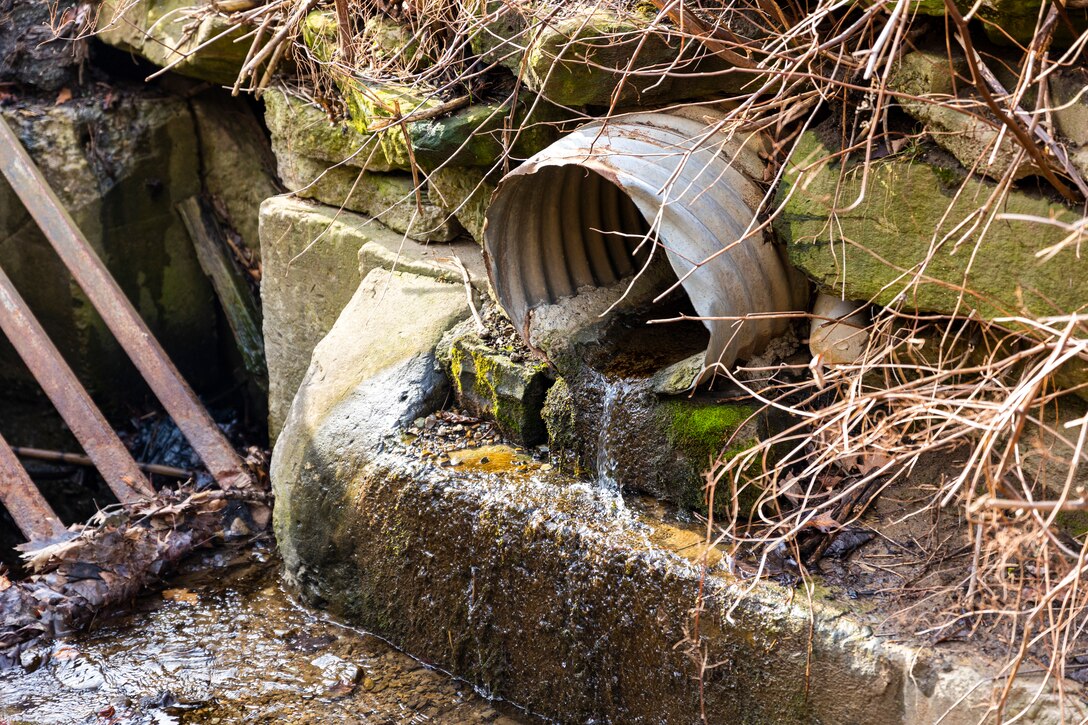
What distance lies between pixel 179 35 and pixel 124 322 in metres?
1.54

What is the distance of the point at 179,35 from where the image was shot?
5.32 meters

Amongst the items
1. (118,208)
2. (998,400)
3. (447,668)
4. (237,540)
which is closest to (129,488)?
(237,540)

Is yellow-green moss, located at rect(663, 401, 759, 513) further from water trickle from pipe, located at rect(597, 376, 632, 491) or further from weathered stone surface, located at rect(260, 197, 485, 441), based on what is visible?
weathered stone surface, located at rect(260, 197, 485, 441)

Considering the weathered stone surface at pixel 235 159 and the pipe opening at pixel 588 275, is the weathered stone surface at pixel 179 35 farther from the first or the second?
the pipe opening at pixel 588 275

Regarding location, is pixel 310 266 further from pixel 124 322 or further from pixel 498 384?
pixel 498 384

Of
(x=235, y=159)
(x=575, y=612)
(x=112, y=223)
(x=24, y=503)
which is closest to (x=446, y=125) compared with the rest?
(x=575, y=612)

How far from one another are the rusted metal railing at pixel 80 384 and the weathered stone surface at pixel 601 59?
7.59 ft

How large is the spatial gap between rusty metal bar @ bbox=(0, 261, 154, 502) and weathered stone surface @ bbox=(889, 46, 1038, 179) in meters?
3.46

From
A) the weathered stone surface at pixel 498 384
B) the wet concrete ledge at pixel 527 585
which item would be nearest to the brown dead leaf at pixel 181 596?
the wet concrete ledge at pixel 527 585

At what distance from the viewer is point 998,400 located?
2701 millimetres

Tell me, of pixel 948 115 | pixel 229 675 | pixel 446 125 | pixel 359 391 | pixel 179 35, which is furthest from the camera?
pixel 179 35

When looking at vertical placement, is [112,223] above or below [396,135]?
below

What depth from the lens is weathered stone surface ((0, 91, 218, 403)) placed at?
5.74m

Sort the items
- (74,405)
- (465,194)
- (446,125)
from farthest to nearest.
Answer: (74,405) → (465,194) → (446,125)
